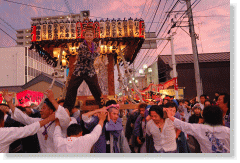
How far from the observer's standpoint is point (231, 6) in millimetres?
2580

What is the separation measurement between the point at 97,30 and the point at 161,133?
4.15 meters

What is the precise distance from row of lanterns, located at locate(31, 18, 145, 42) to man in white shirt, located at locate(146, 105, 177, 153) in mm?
3613

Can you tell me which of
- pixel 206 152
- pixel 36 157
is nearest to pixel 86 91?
pixel 36 157

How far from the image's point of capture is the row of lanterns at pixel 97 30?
5582 mm

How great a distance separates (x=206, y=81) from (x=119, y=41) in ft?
33.1

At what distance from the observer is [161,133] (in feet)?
8.41

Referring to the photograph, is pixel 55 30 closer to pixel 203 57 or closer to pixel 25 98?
pixel 25 98

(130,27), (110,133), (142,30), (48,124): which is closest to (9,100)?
(48,124)

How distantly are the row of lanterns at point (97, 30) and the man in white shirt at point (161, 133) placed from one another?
3613mm

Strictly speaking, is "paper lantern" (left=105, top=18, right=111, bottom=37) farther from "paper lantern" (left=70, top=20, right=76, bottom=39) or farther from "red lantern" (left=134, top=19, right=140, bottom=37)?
"paper lantern" (left=70, top=20, right=76, bottom=39)

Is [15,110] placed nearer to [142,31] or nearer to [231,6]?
[231,6]

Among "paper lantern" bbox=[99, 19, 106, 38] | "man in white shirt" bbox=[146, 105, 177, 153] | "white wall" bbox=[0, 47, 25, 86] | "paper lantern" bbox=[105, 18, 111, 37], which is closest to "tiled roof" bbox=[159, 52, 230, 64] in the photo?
"paper lantern" bbox=[105, 18, 111, 37]

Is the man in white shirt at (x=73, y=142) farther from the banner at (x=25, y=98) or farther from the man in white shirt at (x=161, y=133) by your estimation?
the banner at (x=25, y=98)

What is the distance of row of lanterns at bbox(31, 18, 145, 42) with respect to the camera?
5.58m
